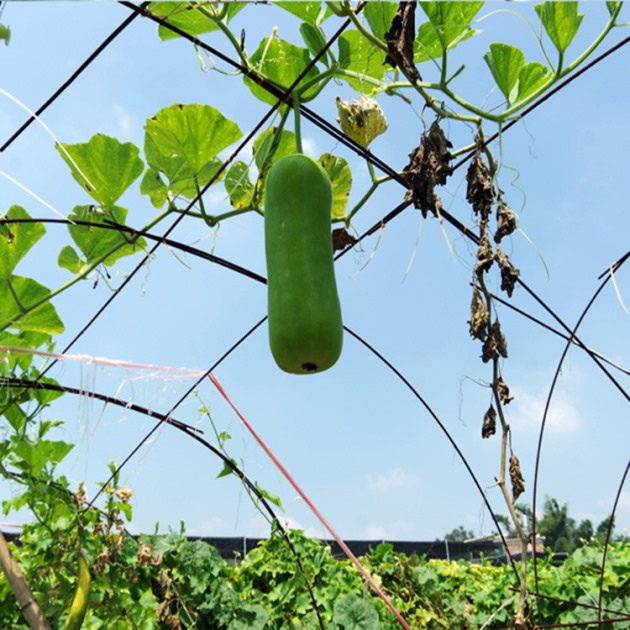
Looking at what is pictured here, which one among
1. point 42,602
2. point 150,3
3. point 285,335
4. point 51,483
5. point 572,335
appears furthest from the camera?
point 51,483

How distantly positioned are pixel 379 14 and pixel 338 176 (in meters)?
0.54

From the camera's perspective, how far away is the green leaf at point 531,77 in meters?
1.36

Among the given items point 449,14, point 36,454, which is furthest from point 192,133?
point 36,454

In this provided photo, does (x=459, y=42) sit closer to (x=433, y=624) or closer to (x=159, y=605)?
(x=159, y=605)

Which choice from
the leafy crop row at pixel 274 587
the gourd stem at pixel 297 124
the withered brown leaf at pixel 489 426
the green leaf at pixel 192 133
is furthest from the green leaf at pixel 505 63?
the leafy crop row at pixel 274 587

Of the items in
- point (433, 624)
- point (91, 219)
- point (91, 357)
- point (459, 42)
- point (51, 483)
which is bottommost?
point (433, 624)

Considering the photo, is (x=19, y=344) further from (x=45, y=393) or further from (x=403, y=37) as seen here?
(x=403, y=37)

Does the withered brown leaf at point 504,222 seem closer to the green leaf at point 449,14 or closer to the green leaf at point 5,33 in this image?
the green leaf at point 449,14

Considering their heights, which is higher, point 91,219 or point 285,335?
point 91,219

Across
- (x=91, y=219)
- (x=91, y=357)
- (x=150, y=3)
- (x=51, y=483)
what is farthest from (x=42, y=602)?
(x=150, y=3)

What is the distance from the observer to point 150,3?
1374mm

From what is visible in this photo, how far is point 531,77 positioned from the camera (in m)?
1.38

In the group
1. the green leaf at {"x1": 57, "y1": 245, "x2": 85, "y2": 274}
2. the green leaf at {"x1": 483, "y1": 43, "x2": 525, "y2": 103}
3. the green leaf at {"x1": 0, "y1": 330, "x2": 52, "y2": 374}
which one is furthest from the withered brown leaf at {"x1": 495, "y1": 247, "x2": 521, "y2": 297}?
the green leaf at {"x1": 0, "y1": 330, "x2": 52, "y2": 374}

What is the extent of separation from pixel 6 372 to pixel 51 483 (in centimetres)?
56
